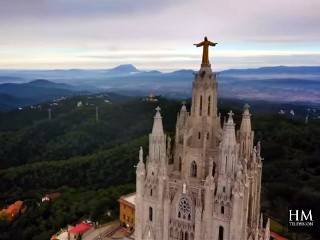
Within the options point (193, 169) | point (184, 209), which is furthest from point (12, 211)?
point (193, 169)

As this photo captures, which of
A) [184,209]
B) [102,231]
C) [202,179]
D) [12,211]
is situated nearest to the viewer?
[202,179]

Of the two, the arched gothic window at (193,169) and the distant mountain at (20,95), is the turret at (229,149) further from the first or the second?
the distant mountain at (20,95)

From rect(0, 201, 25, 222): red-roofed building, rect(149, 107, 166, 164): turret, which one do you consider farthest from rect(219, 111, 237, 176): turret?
rect(0, 201, 25, 222): red-roofed building

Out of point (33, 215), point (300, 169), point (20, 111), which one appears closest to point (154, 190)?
point (33, 215)

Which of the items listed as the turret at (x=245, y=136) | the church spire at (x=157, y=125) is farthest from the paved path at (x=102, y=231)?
the turret at (x=245, y=136)

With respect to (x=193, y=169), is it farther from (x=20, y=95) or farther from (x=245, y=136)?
(x=20, y=95)
